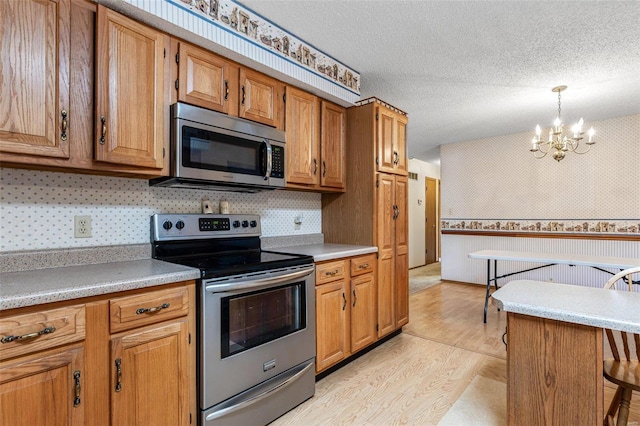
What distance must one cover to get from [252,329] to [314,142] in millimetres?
1490

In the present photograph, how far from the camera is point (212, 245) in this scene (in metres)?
2.14

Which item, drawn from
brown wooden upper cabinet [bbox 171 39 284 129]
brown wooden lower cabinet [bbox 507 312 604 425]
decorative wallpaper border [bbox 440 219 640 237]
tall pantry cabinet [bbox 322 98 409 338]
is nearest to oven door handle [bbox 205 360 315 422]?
tall pantry cabinet [bbox 322 98 409 338]

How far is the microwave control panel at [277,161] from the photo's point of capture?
7.32 feet

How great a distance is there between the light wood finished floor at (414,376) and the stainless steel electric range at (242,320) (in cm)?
22

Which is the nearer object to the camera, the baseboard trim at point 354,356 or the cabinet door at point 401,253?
the baseboard trim at point 354,356

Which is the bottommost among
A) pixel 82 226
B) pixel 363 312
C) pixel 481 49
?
pixel 363 312

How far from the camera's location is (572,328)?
1.27m

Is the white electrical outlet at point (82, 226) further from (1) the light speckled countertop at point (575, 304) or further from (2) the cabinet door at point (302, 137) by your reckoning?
(1) the light speckled countertop at point (575, 304)

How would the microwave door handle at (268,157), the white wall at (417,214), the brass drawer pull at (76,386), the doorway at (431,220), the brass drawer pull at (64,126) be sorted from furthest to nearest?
the doorway at (431,220) → the white wall at (417,214) → the microwave door handle at (268,157) → the brass drawer pull at (64,126) → the brass drawer pull at (76,386)

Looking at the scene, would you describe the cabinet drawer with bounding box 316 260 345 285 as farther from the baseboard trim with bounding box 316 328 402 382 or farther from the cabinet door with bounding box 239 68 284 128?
the cabinet door with bounding box 239 68 284 128

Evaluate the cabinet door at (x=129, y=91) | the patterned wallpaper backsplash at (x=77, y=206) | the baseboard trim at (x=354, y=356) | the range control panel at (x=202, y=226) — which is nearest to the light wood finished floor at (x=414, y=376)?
the baseboard trim at (x=354, y=356)

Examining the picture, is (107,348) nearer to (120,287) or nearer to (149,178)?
(120,287)

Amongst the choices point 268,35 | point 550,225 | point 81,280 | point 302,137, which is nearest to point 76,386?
point 81,280

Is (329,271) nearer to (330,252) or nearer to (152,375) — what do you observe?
(330,252)
